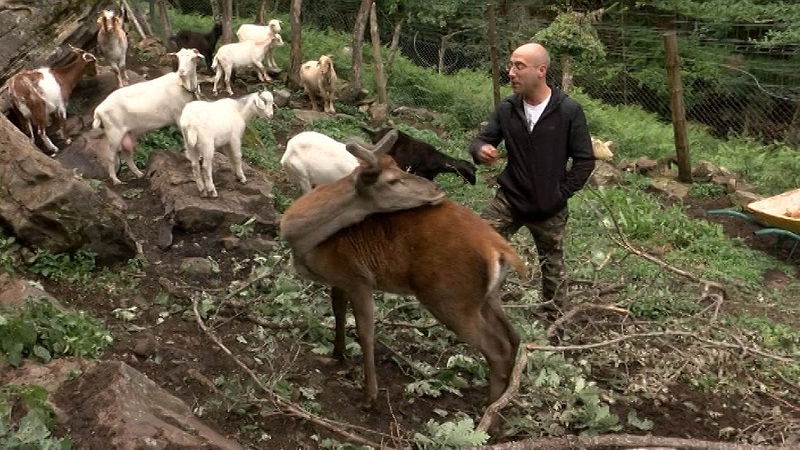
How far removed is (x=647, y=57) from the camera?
18406mm

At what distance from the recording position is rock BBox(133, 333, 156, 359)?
5.18 metres

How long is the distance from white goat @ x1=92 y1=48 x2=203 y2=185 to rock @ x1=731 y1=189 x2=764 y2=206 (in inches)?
278

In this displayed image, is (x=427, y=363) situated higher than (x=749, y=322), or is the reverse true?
(x=427, y=363)

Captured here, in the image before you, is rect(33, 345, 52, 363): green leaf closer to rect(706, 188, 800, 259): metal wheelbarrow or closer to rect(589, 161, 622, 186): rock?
rect(706, 188, 800, 259): metal wheelbarrow

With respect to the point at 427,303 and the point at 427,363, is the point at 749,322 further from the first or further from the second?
the point at 427,303

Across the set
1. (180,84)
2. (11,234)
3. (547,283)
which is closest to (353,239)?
(547,283)

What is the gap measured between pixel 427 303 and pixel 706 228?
639cm

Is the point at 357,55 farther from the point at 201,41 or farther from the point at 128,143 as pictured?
the point at 128,143

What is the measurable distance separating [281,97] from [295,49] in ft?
3.92

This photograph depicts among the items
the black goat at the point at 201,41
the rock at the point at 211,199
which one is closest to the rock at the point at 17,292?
the rock at the point at 211,199

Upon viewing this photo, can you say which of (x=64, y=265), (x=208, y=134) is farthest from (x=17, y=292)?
(x=208, y=134)

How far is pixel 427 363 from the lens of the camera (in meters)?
5.64

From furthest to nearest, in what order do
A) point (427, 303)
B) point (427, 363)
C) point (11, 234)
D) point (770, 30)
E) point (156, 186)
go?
1. point (770, 30)
2. point (156, 186)
3. point (11, 234)
4. point (427, 363)
5. point (427, 303)

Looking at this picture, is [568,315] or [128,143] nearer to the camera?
[568,315]
